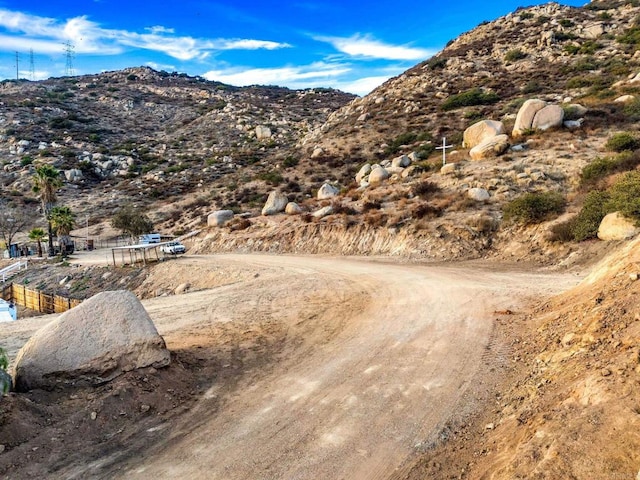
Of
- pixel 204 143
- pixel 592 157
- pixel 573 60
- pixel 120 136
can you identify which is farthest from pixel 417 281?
pixel 120 136

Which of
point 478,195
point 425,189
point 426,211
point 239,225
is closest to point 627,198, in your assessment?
point 478,195

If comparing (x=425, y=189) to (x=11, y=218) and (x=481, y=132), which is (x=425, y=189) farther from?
(x=11, y=218)

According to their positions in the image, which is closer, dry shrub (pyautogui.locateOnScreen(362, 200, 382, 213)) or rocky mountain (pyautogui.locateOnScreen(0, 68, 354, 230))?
dry shrub (pyautogui.locateOnScreen(362, 200, 382, 213))

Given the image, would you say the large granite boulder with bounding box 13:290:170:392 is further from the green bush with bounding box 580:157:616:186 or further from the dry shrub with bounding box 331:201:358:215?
the green bush with bounding box 580:157:616:186

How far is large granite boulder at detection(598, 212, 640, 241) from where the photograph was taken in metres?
15.8

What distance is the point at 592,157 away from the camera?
28516 mm

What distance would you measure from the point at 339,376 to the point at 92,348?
482 cm

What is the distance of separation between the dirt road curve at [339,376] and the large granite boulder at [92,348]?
Result: 5.50 feet

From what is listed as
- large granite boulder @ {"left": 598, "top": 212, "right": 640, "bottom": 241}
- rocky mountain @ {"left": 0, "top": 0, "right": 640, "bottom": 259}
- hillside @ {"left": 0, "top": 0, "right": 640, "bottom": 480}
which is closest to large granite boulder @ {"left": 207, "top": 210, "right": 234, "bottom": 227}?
rocky mountain @ {"left": 0, "top": 0, "right": 640, "bottom": 259}

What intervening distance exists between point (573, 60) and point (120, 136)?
8076 cm

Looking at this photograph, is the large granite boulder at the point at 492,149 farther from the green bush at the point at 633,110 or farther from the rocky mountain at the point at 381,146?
the green bush at the point at 633,110

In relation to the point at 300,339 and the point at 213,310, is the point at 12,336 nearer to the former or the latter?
the point at 213,310

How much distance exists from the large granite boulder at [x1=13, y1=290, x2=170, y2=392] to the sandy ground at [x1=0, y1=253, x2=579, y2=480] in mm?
1541

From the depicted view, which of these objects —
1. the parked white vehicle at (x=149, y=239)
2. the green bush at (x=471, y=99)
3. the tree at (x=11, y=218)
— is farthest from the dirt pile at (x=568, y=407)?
the tree at (x=11, y=218)
